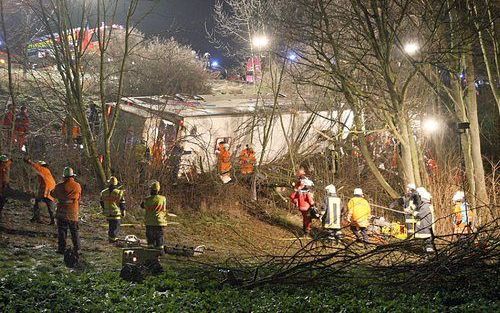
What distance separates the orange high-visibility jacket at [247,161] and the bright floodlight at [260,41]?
3861mm

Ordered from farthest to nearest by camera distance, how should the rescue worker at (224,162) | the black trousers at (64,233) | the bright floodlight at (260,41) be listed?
the bright floodlight at (260,41) → the rescue worker at (224,162) → the black trousers at (64,233)

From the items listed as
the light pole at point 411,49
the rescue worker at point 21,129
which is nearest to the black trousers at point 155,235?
the light pole at point 411,49

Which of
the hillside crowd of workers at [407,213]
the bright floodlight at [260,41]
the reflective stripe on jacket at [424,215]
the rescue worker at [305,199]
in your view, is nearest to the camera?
the reflective stripe on jacket at [424,215]

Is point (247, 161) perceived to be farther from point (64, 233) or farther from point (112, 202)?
point (64, 233)

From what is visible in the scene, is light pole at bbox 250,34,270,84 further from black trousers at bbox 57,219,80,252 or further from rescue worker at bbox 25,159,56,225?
black trousers at bbox 57,219,80,252

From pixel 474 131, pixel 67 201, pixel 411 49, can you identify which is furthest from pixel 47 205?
pixel 474 131

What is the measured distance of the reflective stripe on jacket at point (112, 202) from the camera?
13.7 meters

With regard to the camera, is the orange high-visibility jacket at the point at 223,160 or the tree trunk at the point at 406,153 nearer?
the tree trunk at the point at 406,153

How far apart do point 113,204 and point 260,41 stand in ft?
34.2

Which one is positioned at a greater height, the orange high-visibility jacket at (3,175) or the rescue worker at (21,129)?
the rescue worker at (21,129)

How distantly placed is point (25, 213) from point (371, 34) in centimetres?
939

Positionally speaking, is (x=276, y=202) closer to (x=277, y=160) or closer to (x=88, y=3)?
(x=277, y=160)

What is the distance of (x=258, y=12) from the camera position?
78.0ft

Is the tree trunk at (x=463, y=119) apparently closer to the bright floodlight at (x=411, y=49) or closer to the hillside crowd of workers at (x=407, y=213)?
the bright floodlight at (x=411, y=49)
